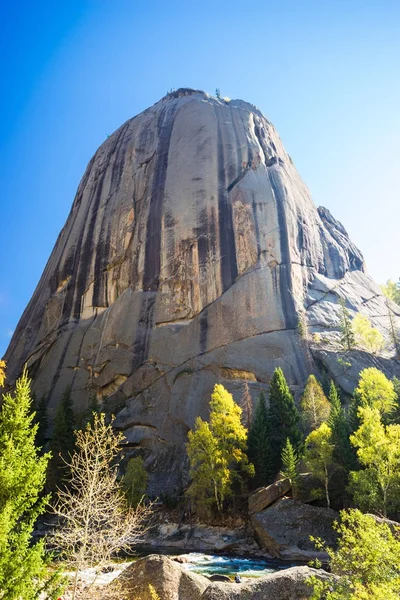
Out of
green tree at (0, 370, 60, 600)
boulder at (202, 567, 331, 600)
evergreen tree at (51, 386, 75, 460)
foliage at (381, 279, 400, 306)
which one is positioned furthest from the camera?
foliage at (381, 279, 400, 306)

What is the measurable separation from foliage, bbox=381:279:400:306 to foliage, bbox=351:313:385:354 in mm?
21915

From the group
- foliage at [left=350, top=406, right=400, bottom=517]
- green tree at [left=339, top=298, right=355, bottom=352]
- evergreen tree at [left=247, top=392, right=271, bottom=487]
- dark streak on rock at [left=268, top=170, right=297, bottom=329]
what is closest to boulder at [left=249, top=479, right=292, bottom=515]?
foliage at [left=350, top=406, right=400, bottom=517]

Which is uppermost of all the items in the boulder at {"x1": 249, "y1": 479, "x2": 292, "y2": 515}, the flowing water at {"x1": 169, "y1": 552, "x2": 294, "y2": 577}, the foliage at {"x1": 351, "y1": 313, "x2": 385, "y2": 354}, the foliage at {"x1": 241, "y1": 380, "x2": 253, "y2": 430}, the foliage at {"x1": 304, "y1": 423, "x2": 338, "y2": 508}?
the foliage at {"x1": 351, "y1": 313, "x2": 385, "y2": 354}

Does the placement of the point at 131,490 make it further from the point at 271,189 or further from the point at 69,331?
the point at 271,189

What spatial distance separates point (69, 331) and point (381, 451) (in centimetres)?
4884

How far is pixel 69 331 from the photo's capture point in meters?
60.7

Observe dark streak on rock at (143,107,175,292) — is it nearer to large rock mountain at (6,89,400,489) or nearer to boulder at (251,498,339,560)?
large rock mountain at (6,89,400,489)

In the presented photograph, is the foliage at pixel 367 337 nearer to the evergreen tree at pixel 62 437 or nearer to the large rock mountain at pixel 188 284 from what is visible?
the large rock mountain at pixel 188 284

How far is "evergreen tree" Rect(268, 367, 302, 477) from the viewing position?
33969 millimetres

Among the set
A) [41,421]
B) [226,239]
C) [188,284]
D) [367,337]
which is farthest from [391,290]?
[41,421]

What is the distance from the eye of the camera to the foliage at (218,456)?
31.1 meters

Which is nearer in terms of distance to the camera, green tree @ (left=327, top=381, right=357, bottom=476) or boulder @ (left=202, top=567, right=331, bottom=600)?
boulder @ (left=202, top=567, right=331, bottom=600)

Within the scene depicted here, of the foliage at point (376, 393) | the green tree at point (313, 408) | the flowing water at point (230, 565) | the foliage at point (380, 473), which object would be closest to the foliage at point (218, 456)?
the flowing water at point (230, 565)

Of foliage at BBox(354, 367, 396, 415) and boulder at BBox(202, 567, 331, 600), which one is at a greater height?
foliage at BBox(354, 367, 396, 415)
